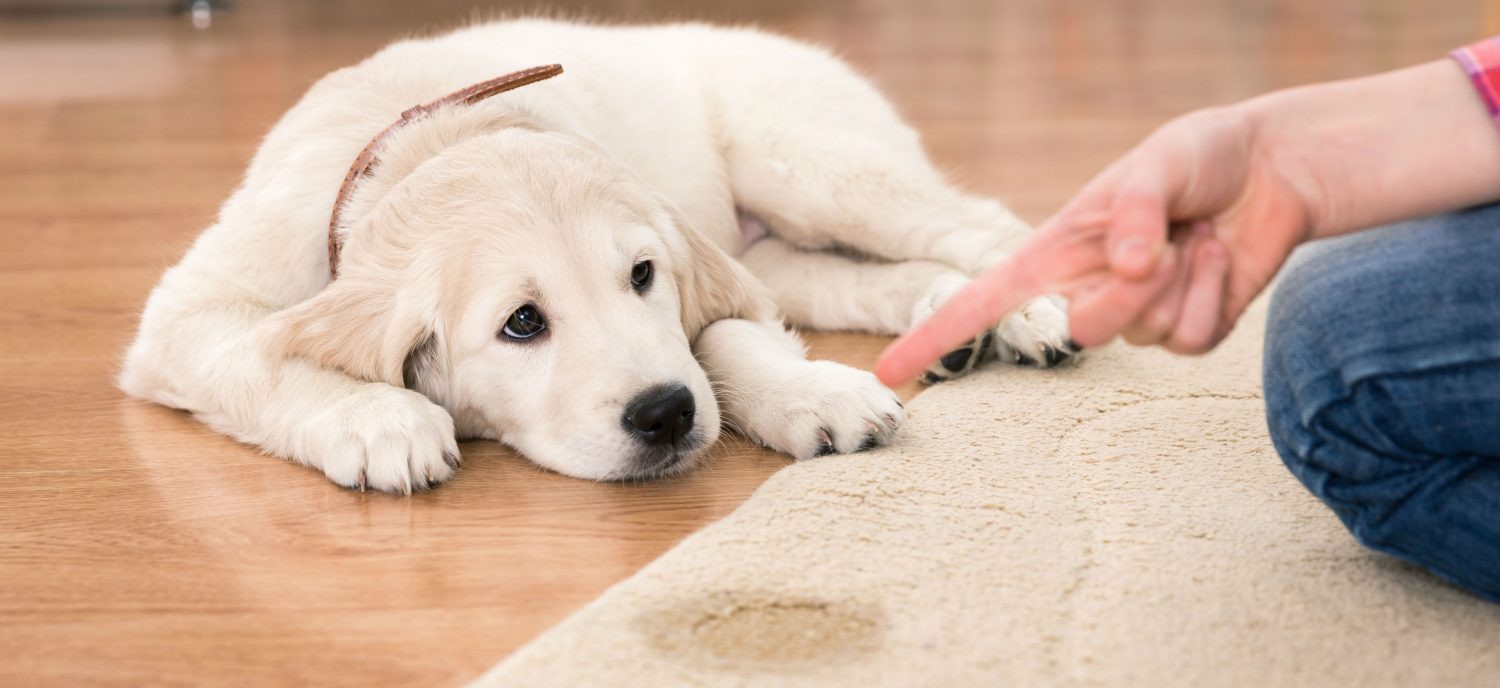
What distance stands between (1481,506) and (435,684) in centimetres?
103

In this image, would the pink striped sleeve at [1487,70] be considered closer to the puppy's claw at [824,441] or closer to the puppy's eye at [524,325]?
the puppy's claw at [824,441]

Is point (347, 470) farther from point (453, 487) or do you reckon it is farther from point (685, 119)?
point (685, 119)

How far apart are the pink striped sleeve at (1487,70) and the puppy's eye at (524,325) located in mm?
1137

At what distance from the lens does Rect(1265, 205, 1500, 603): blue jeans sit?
138 cm

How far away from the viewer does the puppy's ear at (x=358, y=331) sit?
77.6 inches

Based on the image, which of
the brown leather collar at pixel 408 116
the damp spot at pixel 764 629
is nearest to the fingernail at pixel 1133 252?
the damp spot at pixel 764 629

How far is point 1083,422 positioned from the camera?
2092 millimetres

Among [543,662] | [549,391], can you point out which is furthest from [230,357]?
[543,662]

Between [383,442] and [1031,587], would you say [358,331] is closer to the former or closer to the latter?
[383,442]

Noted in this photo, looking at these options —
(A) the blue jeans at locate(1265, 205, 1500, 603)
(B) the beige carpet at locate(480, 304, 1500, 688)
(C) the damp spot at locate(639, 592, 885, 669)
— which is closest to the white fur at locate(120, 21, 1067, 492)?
(B) the beige carpet at locate(480, 304, 1500, 688)

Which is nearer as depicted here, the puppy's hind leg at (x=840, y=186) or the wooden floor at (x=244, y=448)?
the wooden floor at (x=244, y=448)

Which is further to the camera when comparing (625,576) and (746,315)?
(746,315)

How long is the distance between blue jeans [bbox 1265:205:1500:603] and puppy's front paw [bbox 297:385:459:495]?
106cm

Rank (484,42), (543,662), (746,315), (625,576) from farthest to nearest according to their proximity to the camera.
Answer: (484,42) → (746,315) → (625,576) → (543,662)
